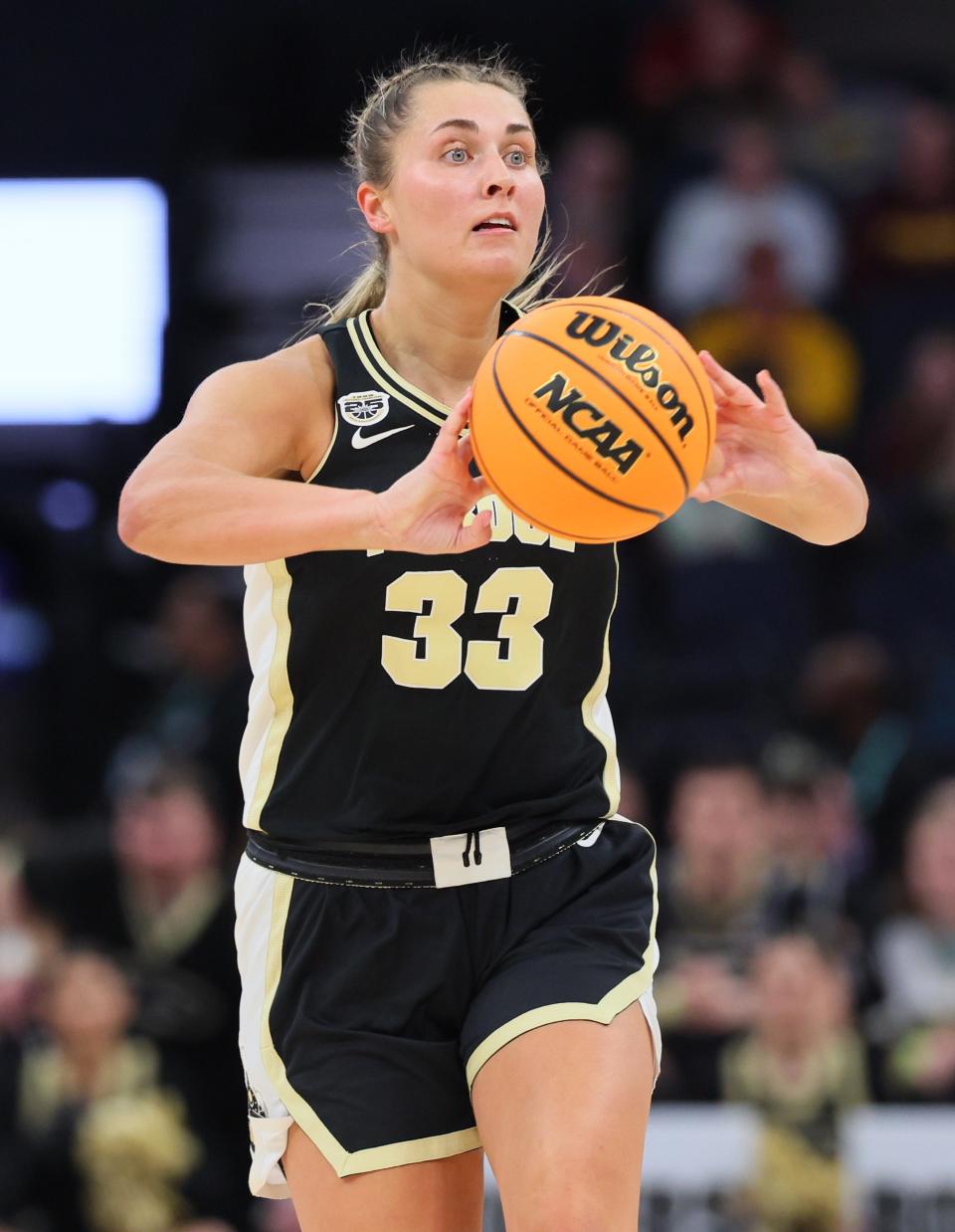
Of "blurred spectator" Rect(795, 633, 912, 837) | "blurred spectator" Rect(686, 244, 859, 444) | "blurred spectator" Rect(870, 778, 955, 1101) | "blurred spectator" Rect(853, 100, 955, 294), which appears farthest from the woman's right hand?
"blurred spectator" Rect(853, 100, 955, 294)

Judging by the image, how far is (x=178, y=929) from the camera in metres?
6.81

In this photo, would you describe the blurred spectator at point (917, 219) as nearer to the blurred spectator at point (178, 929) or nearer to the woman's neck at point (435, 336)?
the blurred spectator at point (178, 929)

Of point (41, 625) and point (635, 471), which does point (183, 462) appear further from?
point (41, 625)

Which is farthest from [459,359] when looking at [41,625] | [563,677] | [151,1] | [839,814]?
[151,1]

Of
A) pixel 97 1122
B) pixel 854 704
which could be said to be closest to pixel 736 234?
pixel 854 704

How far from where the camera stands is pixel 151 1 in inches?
447

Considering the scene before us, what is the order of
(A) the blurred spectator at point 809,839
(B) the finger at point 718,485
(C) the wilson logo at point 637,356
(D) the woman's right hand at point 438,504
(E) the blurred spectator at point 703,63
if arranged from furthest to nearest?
1. (E) the blurred spectator at point 703,63
2. (A) the blurred spectator at point 809,839
3. (B) the finger at point 718,485
4. (C) the wilson logo at point 637,356
5. (D) the woman's right hand at point 438,504

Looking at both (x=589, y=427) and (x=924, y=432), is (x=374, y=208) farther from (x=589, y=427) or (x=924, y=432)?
(x=924, y=432)

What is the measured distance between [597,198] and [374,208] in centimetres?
613

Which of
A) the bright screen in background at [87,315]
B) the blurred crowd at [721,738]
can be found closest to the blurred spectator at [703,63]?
the blurred crowd at [721,738]

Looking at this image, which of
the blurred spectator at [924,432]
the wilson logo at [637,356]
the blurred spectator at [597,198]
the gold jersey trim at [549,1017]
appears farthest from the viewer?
the blurred spectator at [597,198]

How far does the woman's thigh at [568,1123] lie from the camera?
315 cm

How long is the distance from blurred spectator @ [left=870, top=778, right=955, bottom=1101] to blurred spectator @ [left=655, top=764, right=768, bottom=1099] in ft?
1.57

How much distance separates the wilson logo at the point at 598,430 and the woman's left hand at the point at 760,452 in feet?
1.24
